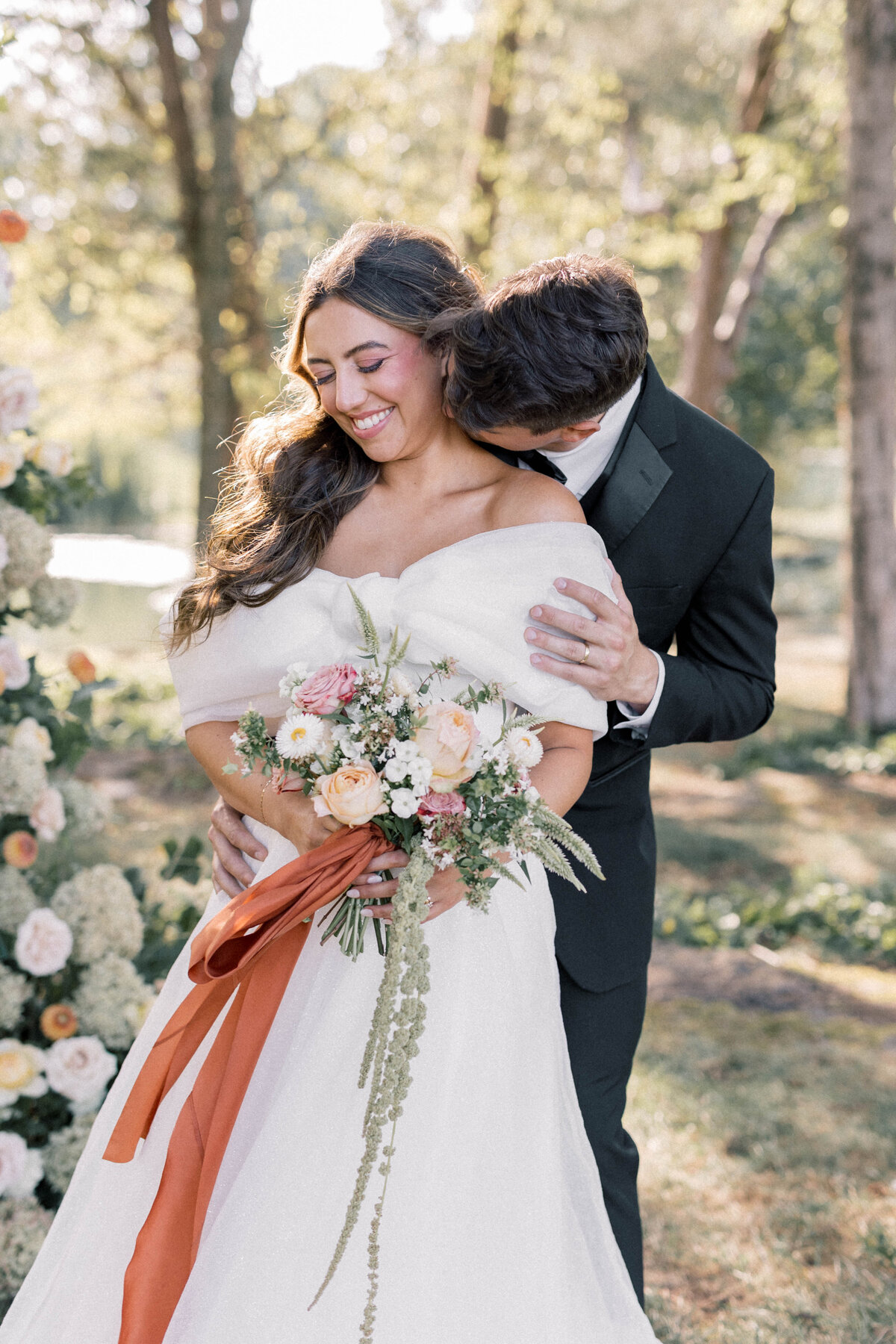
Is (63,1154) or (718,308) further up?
(718,308)

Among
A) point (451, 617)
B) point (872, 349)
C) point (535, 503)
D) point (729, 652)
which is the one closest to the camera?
point (451, 617)

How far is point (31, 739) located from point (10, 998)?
2.20ft

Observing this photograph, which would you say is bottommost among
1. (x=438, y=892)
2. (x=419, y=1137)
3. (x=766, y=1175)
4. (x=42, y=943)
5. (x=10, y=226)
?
(x=766, y=1175)

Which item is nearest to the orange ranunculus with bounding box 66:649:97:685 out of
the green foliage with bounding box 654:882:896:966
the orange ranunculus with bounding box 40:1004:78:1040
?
the orange ranunculus with bounding box 40:1004:78:1040

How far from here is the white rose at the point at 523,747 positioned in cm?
162

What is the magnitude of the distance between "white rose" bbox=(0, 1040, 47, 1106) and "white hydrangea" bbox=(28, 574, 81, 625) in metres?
1.13

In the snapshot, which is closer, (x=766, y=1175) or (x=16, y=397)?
(x=16, y=397)

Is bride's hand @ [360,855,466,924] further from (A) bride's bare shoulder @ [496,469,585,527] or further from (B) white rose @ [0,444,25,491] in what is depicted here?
(B) white rose @ [0,444,25,491]

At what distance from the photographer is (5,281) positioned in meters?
2.65

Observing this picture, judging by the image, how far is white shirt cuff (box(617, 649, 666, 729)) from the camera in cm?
219

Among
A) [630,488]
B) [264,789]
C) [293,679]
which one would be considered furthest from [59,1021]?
[630,488]

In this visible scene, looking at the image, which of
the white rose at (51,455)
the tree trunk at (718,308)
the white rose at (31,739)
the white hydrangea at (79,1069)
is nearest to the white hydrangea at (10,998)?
the white hydrangea at (79,1069)

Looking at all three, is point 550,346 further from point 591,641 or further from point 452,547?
point 591,641

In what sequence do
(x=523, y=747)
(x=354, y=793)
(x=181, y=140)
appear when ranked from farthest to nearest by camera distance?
(x=181, y=140), (x=523, y=747), (x=354, y=793)
